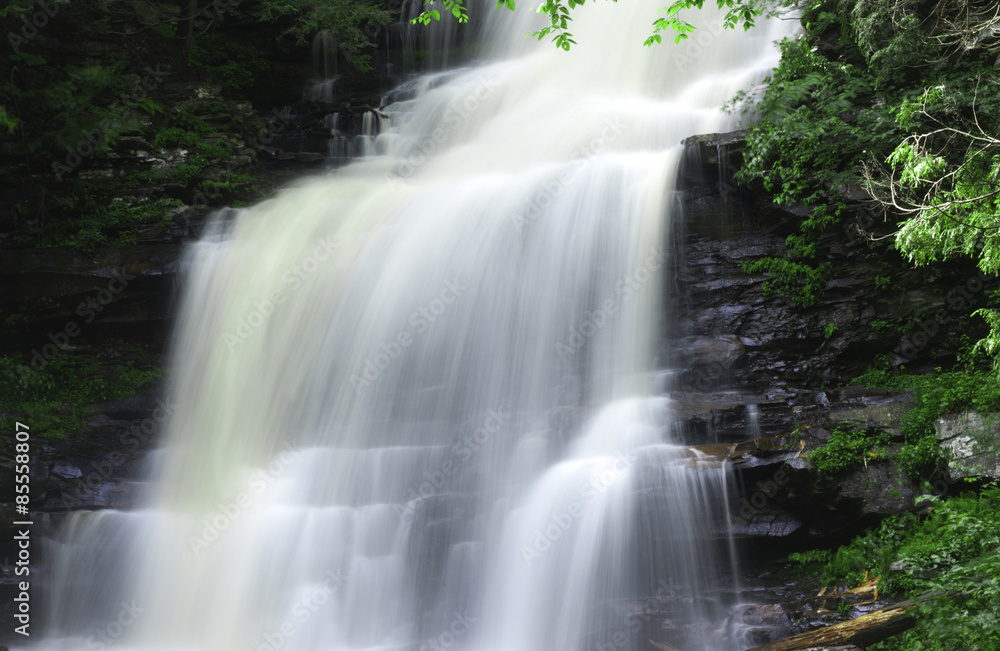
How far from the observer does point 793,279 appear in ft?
26.8

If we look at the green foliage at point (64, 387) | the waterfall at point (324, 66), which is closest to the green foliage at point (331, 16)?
the waterfall at point (324, 66)

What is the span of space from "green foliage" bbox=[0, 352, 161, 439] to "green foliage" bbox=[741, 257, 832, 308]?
316 inches

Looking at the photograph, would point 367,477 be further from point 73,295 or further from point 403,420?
point 73,295

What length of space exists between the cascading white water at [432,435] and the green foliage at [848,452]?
918 millimetres

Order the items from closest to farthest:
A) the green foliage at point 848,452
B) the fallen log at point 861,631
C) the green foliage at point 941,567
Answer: the green foliage at point 941,567 < the fallen log at point 861,631 < the green foliage at point 848,452

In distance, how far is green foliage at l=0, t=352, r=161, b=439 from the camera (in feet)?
28.7

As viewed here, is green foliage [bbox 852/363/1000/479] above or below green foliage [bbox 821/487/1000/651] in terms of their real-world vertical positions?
above

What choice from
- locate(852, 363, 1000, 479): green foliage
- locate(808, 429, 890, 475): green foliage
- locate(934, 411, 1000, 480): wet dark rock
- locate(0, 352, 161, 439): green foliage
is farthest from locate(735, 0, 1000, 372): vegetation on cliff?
locate(0, 352, 161, 439): green foliage

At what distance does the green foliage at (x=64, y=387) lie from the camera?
8734mm

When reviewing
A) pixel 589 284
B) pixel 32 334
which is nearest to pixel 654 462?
pixel 589 284

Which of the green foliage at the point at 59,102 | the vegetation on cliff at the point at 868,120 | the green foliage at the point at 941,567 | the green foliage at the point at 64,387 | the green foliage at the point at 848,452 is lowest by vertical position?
the green foliage at the point at 941,567

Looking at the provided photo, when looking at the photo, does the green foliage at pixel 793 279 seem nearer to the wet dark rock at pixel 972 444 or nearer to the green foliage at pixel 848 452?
the green foliage at pixel 848 452

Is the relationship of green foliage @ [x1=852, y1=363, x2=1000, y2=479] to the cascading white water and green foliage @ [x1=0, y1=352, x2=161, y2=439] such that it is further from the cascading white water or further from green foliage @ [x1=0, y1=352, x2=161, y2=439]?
green foliage @ [x1=0, y1=352, x2=161, y2=439]

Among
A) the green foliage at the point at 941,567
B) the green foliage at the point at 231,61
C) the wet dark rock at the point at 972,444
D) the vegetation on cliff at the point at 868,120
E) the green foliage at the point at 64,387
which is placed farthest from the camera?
the green foliage at the point at 231,61
